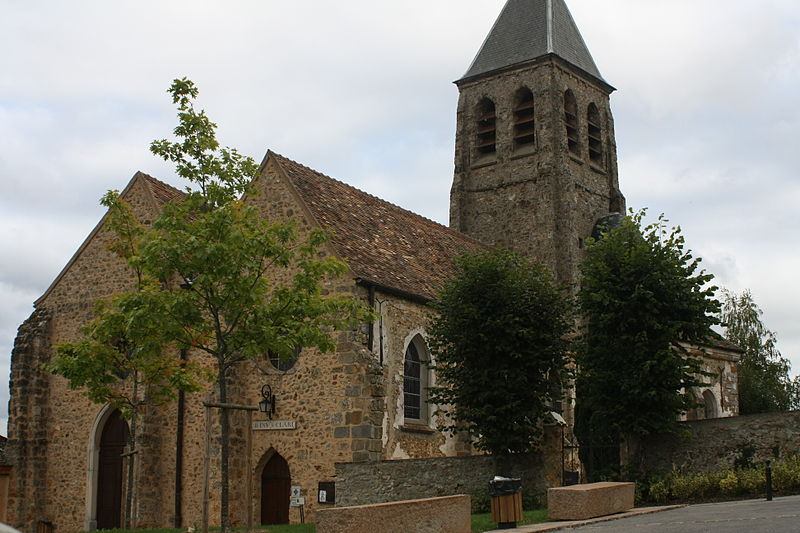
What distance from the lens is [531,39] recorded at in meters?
38.9

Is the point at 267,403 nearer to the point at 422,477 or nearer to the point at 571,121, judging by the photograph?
the point at 422,477

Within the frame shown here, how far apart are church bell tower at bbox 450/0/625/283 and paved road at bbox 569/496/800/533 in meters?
18.2

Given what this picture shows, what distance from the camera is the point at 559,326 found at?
2189cm

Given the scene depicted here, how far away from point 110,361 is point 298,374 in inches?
195

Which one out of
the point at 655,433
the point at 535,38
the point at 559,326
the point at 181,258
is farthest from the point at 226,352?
the point at 535,38

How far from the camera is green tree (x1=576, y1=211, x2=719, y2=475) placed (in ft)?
68.2

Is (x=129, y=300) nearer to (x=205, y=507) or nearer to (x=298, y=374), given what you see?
(x=205, y=507)

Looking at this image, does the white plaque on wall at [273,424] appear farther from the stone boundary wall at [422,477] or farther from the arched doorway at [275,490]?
the stone boundary wall at [422,477]

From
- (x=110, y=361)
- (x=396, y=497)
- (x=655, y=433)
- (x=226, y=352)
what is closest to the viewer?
(x=226, y=352)

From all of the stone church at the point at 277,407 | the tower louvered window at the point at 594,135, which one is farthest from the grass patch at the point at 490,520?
the tower louvered window at the point at 594,135

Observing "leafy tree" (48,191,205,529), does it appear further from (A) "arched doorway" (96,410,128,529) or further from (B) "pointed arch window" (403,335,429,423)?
(B) "pointed arch window" (403,335,429,423)

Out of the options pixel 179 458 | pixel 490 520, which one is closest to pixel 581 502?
pixel 490 520

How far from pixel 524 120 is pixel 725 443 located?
799 inches

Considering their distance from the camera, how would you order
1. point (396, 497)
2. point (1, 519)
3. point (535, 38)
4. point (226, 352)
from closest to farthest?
point (226, 352) < point (396, 497) < point (1, 519) < point (535, 38)
